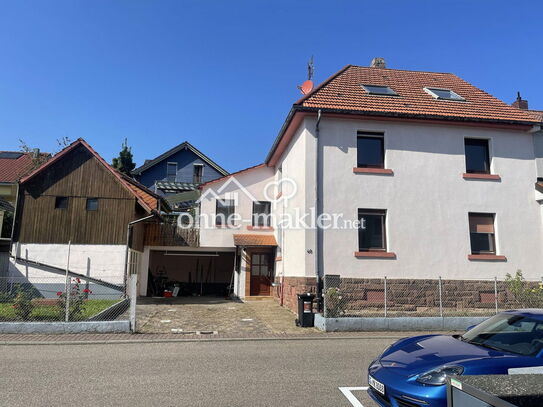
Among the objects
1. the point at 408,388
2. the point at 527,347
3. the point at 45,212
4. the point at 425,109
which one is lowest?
the point at 408,388

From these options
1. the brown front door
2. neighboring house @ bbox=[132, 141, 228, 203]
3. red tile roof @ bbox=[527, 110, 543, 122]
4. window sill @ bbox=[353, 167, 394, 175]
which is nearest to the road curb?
window sill @ bbox=[353, 167, 394, 175]

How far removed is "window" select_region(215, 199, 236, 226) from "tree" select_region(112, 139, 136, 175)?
2156 cm

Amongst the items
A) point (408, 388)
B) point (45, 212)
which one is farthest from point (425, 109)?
point (45, 212)

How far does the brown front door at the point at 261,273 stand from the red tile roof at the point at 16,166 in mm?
21037

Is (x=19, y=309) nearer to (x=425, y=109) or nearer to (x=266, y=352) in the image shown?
(x=266, y=352)

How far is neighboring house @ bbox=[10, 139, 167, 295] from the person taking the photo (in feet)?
56.4

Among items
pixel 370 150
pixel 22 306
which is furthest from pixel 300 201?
pixel 22 306

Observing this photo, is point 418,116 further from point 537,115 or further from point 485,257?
point 537,115

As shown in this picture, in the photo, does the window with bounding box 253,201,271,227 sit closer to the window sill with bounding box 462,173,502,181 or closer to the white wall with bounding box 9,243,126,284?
the white wall with bounding box 9,243,126,284

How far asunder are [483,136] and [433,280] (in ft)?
19.0

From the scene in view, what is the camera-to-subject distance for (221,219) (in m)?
20.7

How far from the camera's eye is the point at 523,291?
1255 centimetres

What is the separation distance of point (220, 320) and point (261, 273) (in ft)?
24.0

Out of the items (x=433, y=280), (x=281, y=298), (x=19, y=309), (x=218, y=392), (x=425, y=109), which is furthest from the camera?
(x=281, y=298)
